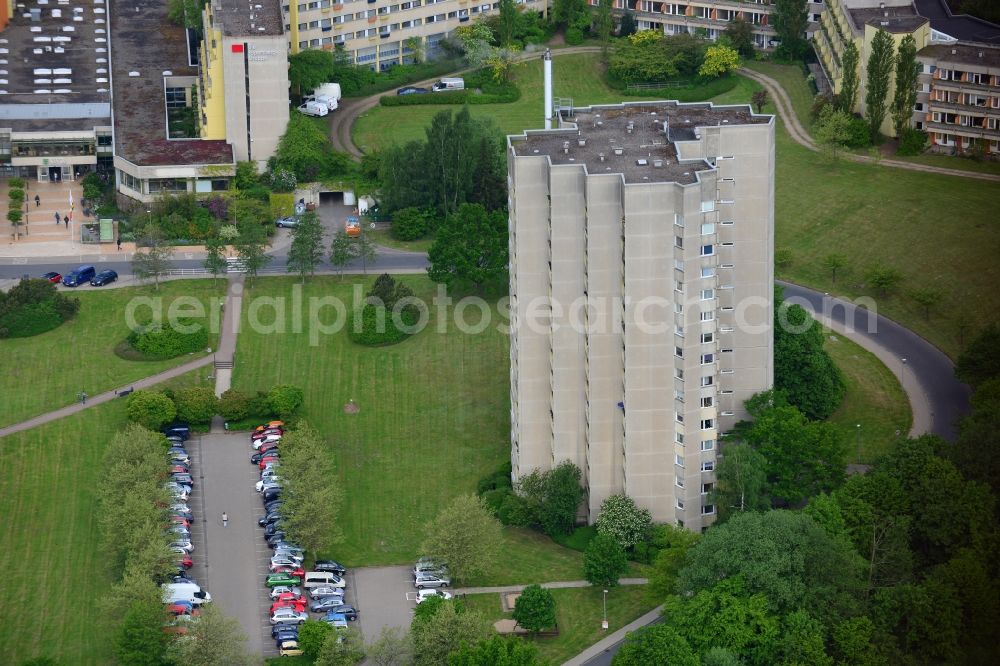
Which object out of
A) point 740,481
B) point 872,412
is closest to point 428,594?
point 740,481

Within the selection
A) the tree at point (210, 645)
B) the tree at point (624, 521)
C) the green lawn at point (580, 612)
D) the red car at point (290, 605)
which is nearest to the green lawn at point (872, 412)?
the tree at point (624, 521)

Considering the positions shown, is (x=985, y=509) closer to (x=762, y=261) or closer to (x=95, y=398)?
(x=762, y=261)

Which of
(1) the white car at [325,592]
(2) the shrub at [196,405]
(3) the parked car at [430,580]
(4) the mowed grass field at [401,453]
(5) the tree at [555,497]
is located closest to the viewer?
(1) the white car at [325,592]

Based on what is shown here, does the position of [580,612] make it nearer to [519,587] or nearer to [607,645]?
[607,645]

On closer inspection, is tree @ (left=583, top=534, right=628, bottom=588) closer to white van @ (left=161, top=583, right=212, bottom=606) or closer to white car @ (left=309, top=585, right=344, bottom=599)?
white car @ (left=309, top=585, right=344, bottom=599)

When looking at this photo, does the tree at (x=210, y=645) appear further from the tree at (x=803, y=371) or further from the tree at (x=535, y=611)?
the tree at (x=803, y=371)

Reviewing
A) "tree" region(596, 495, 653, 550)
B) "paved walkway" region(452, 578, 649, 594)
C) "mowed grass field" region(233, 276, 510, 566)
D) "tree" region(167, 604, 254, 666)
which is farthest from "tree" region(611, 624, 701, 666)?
"tree" region(167, 604, 254, 666)

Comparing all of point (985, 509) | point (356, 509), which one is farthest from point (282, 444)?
point (985, 509)
